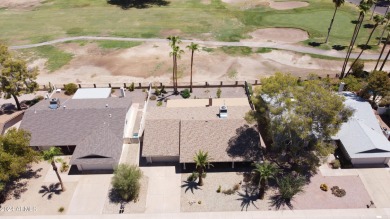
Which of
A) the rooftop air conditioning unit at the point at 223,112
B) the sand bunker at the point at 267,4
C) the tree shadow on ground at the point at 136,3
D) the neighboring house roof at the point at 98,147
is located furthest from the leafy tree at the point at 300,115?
the tree shadow on ground at the point at 136,3

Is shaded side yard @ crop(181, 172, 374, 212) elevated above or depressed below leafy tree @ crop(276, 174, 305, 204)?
below

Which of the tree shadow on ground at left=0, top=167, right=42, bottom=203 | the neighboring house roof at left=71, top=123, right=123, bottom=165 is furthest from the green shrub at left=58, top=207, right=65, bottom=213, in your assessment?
the tree shadow on ground at left=0, top=167, right=42, bottom=203

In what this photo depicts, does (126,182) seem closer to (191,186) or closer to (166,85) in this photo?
(191,186)

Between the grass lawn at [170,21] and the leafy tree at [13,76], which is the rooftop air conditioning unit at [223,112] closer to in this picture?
the leafy tree at [13,76]

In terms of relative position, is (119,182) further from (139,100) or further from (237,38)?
(237,38)

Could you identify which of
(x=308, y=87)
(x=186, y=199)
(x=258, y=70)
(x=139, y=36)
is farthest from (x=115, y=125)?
(x=139, y=36)

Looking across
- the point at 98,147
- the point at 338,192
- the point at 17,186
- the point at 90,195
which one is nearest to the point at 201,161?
the point at 98,147

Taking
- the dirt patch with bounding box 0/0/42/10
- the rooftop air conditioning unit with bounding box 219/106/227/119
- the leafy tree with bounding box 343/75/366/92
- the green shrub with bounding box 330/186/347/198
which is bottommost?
the green shrub with bounding box 330/186/347/198

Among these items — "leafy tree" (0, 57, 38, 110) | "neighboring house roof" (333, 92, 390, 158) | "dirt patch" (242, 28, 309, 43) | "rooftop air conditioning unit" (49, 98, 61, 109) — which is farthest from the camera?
"dirt patch" (242, 28, 309, 43)

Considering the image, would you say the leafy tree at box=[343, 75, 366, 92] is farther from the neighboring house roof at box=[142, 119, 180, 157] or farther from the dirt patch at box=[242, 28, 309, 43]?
the neighboring house roof at box=[142, 119, 180, 157]
